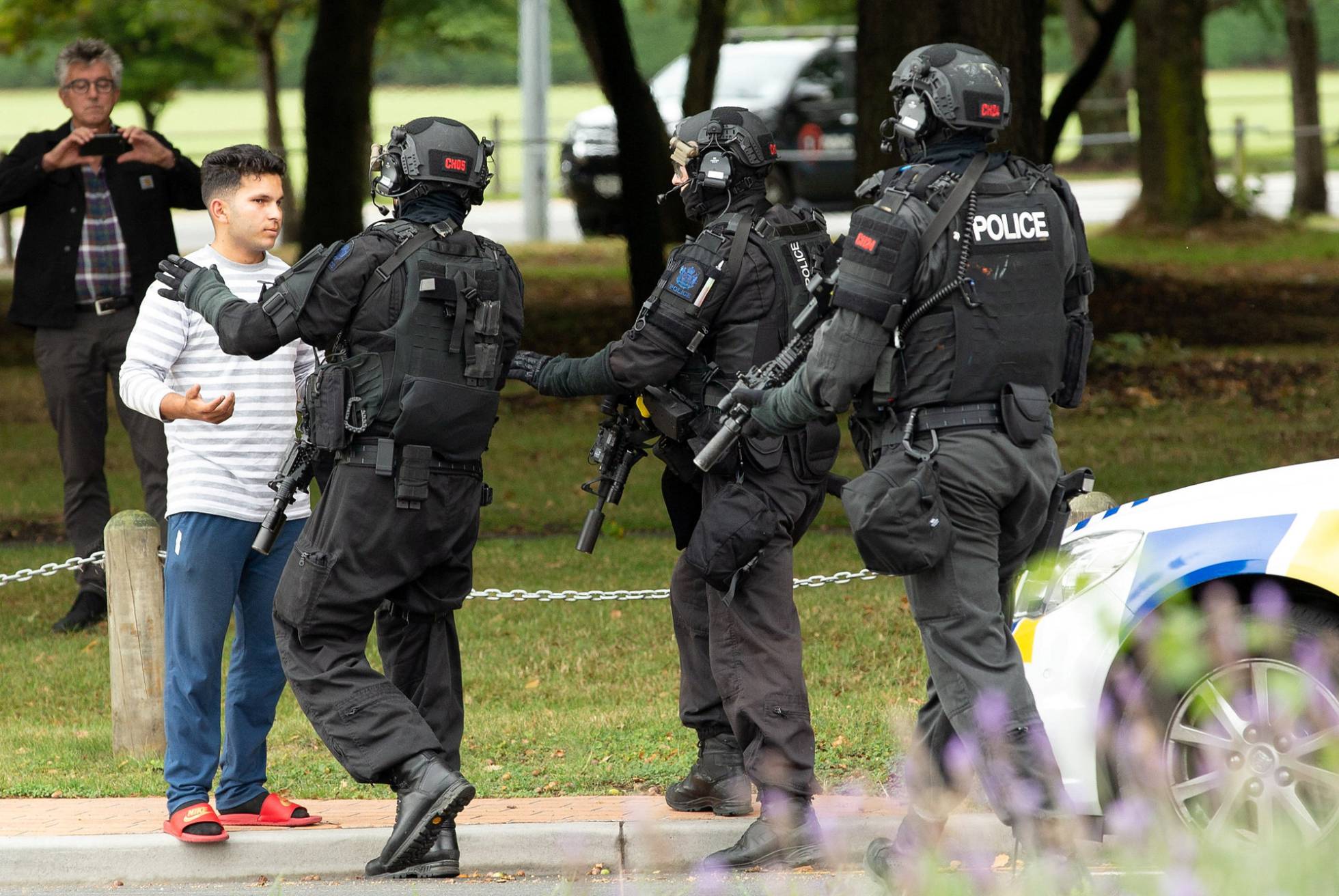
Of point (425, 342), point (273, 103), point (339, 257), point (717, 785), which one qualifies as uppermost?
point (339, 257)

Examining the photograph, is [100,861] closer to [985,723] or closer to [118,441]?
[985,723]

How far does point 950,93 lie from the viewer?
473 cm

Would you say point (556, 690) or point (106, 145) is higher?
point (106, 145)

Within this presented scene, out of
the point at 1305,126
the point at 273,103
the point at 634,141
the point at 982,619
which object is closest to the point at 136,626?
the point at 982,619

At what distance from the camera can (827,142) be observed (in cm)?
2661

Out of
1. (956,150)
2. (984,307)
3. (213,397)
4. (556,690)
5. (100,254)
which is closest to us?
(984,307)

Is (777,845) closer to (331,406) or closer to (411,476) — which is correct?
(411,476)

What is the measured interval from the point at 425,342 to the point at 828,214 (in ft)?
72.2

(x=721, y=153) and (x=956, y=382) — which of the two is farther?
(x=721, y=153)

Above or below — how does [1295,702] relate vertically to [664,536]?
above

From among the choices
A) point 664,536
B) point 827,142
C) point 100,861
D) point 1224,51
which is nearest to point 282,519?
point 100,861

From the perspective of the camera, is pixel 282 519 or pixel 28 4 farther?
pixel 28 4

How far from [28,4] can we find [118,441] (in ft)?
40.6

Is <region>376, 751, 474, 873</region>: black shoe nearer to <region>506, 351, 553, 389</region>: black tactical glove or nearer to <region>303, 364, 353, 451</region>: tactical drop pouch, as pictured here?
<region>303, 364, 353, 451</region>: tactical drop pouch
